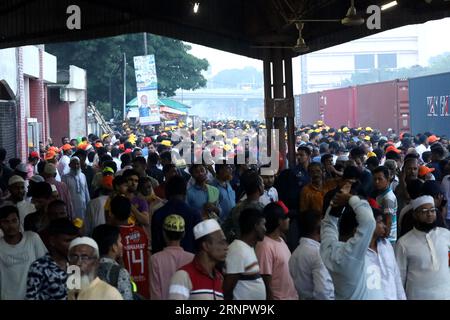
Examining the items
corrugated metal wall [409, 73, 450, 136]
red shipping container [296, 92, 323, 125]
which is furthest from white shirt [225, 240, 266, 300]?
red shipping container [296, 92, 323, 125]

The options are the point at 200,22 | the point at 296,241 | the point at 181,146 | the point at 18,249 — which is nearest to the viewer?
the point at 18,249

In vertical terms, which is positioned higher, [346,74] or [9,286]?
[346,74]

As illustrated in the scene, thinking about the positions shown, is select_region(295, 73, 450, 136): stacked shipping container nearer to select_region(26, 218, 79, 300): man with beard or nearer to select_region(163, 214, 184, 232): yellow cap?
select_region(163, 214, 184, 232): yellow cap

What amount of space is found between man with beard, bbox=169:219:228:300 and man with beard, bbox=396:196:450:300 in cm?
197

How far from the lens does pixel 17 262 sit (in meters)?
7.90

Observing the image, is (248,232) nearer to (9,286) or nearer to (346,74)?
(9,286)

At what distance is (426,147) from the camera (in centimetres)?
2130

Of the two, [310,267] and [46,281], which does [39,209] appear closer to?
[310,267]

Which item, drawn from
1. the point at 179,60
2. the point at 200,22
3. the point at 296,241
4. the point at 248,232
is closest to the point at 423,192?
the point at 296,241

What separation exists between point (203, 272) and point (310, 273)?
146cm

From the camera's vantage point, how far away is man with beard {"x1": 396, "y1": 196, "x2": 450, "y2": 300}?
25.0 ft

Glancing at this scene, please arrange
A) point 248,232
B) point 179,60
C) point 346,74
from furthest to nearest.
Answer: point 346,74 < point 179,60 < point 248,232

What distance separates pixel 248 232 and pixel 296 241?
3.39 m

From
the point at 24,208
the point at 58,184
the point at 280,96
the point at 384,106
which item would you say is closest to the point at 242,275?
the point at 24,208
